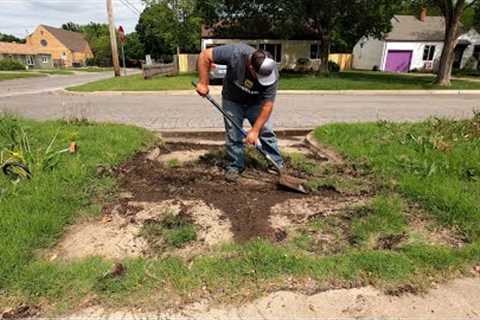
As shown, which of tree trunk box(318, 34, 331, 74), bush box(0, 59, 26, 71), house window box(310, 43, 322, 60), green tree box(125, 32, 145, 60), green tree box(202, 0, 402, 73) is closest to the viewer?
green tree box(202, 0, 402, 73)

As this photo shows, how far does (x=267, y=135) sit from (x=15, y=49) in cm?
6324

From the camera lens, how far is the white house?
2889 centimetres

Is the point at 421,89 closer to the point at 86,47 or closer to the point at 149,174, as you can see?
the point at 149,174

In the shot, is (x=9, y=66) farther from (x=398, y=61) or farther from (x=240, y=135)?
(x=240, y=135)

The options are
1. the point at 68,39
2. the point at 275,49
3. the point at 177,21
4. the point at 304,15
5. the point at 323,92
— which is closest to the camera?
the point at 323,92

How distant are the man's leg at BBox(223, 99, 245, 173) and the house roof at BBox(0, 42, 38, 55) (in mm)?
60457

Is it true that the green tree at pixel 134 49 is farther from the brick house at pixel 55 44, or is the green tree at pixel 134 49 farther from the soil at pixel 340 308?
the soil at pixel 340 308

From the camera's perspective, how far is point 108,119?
780 cm

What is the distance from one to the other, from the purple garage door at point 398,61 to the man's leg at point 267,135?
30199mm

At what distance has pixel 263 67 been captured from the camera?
310 cm

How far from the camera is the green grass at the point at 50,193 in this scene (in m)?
2.41

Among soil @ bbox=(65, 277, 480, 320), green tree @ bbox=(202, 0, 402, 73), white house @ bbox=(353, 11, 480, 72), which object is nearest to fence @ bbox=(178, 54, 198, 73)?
green tree @ bbox=(202, 0, 402, 73)

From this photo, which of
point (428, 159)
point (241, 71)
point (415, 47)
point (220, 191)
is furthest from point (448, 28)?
point (220, 191)

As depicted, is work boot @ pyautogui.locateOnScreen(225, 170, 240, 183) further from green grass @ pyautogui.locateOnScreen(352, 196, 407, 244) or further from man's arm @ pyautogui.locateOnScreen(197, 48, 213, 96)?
green grass @ pyautogui.locateOnScreen(352, 196, 407, 244)
